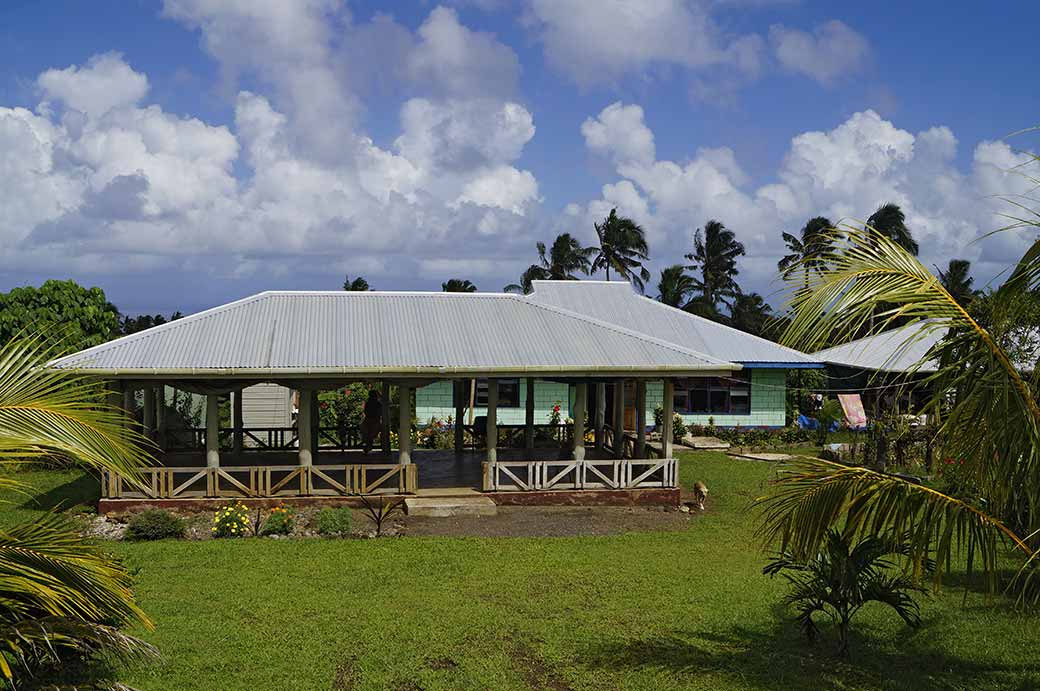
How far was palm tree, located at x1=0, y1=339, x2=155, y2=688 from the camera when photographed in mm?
4562

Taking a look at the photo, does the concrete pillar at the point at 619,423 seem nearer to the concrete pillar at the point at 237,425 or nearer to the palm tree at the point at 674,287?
the concrete pillar at the point at 237,425

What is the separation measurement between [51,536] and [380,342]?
13.2 meters

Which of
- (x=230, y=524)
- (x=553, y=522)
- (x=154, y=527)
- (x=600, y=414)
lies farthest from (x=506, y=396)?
(x=154, y=527)

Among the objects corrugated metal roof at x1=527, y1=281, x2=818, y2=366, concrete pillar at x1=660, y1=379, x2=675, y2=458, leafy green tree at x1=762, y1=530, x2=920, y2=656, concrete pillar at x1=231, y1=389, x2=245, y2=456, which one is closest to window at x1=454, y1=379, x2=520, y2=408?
corrugated metal roof at x1=527, y1=281, x2=818, y2=366

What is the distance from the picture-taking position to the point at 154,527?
588 inches

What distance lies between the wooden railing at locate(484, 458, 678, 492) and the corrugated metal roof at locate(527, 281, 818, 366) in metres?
10.8

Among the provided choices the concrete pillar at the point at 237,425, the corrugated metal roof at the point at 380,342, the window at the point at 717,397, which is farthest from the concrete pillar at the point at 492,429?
the window at the point at 717,397

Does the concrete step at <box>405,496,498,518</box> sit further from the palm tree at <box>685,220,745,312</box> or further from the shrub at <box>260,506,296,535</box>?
the palm tree at <box>685,220,745,312</box>

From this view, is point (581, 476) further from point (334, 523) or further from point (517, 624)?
point (517, 624)

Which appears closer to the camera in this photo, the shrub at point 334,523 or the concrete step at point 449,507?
the shrub at point 334,523

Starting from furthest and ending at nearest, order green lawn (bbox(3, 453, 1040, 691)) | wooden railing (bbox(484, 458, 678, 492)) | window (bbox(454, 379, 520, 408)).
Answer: window (bbox(454, 379, 520, 408)), wooden railing (bbox(484, 458, 678, 492)), green lawn (bbox(3, 453, 1040, 691))

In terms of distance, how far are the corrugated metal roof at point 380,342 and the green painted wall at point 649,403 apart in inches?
357

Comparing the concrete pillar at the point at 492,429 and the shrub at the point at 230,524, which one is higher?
the concrete pillar at the point at 492,429

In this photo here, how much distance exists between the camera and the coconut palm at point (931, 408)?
20.8 ft
